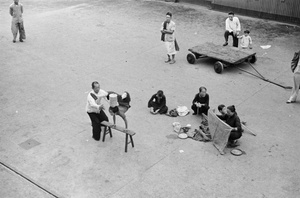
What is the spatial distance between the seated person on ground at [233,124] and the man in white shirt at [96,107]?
3.06 m

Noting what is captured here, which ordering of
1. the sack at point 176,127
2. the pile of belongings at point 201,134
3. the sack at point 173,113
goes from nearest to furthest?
the pile of belongings at point 201,134 → the sack at point 176,127 → the sack at point 173,113

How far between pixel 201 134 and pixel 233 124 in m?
0.90

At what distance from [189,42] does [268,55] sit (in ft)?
11.1

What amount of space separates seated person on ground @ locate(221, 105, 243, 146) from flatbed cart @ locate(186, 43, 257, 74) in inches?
165

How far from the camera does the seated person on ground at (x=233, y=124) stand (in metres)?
9.43

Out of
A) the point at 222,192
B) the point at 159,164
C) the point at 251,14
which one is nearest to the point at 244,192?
the point at 222,192

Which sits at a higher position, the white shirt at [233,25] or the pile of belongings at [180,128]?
the white shirt at [233,25]

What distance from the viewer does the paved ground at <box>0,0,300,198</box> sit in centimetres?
842

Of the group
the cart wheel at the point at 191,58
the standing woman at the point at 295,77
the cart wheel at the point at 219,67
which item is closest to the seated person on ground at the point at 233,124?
the standing woman at the point at 295,77

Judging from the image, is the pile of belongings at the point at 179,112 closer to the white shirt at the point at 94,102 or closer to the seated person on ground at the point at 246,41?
the white shirt at the point at 94,102

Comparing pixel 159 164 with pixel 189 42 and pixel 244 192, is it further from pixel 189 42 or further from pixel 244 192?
pixel 189 42

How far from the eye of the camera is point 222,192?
26.5 feet

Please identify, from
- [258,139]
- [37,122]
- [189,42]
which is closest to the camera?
[258,139]

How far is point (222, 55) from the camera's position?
45.8 ft
